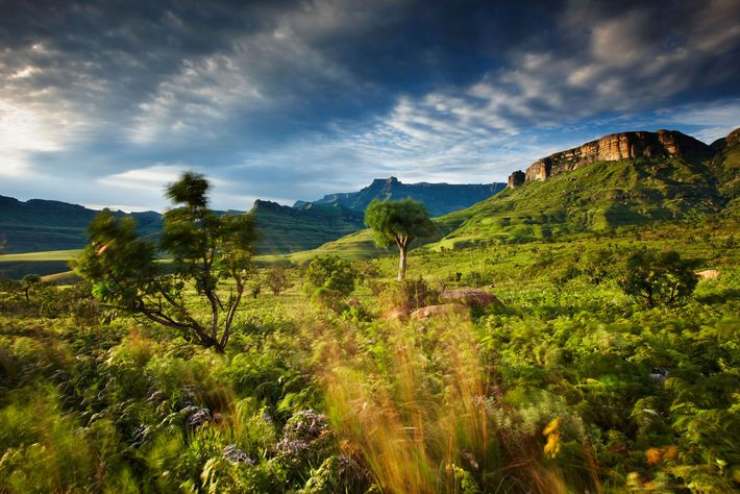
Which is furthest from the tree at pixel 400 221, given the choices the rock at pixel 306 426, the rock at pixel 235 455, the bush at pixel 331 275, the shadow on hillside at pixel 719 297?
the rock at pixel 235 455

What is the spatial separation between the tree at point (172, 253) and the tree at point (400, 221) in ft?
97.4

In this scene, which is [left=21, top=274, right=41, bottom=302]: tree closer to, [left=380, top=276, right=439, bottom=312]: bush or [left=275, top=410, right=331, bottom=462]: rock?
[left=380, top=276, right=439, bottom=312]: bush

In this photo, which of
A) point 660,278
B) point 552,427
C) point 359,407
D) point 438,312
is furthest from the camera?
point 660,278

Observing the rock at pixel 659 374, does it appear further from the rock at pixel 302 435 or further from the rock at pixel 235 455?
the rock at pixel 235 455

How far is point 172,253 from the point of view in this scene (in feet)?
38.1

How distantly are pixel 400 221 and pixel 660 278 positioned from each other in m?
28.1

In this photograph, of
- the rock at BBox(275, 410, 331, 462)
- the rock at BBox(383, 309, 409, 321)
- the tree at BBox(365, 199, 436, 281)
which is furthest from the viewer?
the tree at BBox(365, 199, 436, 281)

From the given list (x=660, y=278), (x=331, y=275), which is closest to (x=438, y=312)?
(x=660, y=278)

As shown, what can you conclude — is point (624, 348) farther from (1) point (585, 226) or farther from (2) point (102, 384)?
(1) point (585, 226)

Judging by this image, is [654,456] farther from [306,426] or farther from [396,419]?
[306,426]

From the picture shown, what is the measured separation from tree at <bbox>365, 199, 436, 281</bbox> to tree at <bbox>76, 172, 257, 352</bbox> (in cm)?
2968

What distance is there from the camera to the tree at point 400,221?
41781mm

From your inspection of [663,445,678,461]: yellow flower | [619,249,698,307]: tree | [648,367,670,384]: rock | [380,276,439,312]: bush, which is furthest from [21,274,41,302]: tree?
[619,249,698,307]: tree

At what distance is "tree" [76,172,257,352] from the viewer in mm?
10891
